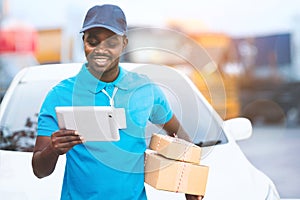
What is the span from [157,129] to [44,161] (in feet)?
4.06

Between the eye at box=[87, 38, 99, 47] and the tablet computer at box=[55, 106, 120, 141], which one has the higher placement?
the eye at box=[87, 38, 99, 47]

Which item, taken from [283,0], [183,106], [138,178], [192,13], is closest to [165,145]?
[138,178]

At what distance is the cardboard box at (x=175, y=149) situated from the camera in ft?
8.12

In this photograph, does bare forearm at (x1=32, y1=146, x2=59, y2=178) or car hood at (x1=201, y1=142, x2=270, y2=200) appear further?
car hood at (x1=201, y1=142, x2=270, y2=200)

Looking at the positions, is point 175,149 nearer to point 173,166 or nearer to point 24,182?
point 173,166

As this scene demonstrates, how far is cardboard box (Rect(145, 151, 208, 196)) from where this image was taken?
2475 millimetres

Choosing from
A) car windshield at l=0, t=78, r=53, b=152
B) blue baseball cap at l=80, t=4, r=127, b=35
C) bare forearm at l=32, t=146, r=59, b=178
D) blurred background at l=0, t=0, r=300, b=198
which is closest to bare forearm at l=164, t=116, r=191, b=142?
blue baseball cap at l=80, t=4, r=127, b=35

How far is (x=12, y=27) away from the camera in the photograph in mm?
17516

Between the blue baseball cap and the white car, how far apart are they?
776mm

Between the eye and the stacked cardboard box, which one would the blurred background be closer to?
the stacked cardboard box

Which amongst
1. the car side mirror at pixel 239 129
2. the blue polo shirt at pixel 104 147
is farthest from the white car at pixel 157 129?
the blue polo shirt at pixel 104 147

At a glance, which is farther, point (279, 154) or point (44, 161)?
point (279, 154)

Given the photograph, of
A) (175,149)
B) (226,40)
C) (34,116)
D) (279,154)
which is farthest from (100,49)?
(226,40)

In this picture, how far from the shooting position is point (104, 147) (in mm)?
2322
